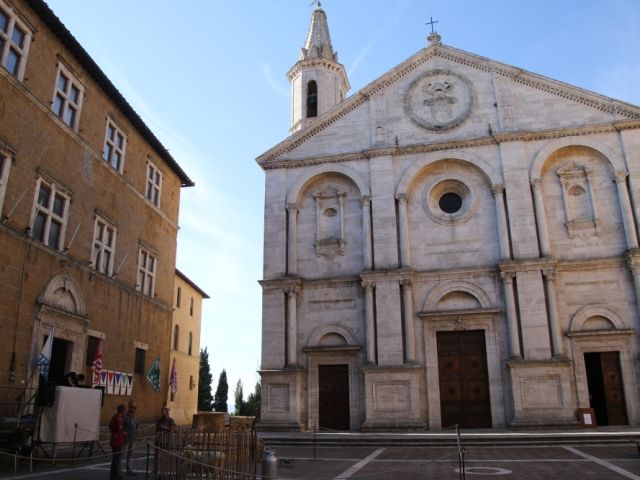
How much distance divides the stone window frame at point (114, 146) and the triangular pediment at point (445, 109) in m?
7.19

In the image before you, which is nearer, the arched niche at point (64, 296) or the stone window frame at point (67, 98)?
the arched niche at point (64, 296)

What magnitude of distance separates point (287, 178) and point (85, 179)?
34.7 ft

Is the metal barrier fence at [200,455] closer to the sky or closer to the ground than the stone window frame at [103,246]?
closer to the ground

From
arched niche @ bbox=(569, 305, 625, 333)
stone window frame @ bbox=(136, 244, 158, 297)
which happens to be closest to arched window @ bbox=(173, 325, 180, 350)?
stone window frame @ bbox=(136, 244, 158, 297)

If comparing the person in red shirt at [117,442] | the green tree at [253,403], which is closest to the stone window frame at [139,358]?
the person in red shirt at [117,442]

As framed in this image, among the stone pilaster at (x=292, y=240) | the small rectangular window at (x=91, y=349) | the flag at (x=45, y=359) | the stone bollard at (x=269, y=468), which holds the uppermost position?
the stone pilaster at (x=292, y=240)

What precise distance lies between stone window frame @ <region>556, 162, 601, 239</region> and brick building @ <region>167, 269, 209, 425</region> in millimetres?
25362

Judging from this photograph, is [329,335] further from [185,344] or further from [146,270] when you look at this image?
[185,344]

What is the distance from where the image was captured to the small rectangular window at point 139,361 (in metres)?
25.6

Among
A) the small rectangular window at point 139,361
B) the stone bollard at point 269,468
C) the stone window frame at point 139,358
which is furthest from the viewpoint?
the small rectangular window at point 139,361

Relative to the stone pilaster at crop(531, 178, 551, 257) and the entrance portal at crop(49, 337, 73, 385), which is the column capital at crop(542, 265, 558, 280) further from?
the entrance portal at crop(49, 337, 73, 385)

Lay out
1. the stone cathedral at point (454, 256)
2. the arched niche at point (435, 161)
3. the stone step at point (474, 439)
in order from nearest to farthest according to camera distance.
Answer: the stone step at point (474, 439) → the stone cathedral at point (454, 256) → the arched niche at point (435, 161)

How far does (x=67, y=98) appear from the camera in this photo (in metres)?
20.6

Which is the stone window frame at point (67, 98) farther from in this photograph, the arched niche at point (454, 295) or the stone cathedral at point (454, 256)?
the arched niche at point (454, 295)
